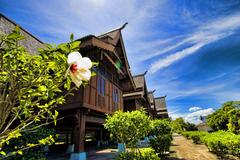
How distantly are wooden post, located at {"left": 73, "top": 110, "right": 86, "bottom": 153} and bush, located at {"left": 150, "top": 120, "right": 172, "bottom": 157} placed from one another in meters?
4.88

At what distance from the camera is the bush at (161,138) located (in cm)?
1082

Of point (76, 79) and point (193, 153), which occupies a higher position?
point (76, 79)

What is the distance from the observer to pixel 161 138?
10.9 m

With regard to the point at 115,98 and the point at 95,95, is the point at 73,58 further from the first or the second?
the point at 115,98

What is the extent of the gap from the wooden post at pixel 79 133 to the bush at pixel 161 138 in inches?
192

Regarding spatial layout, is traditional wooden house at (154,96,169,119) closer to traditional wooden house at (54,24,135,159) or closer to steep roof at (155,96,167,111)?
steep roof at (155,96,167,111)

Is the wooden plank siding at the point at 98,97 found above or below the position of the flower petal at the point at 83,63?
above

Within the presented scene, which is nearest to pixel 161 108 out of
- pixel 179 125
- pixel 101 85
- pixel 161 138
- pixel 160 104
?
pixel 160 104

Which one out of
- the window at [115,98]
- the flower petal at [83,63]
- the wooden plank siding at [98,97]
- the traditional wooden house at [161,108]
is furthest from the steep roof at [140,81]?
the flower petal at [83,63]

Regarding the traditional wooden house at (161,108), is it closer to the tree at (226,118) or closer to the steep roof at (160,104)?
the steep roof at (160,104)

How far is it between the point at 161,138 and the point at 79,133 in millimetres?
5690

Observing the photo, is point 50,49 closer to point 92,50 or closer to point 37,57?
point 37,57

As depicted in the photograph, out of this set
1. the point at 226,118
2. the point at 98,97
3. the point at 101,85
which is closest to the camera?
the point at 98,97

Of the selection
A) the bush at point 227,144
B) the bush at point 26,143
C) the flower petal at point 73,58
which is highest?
the flower petal at point 73,58
